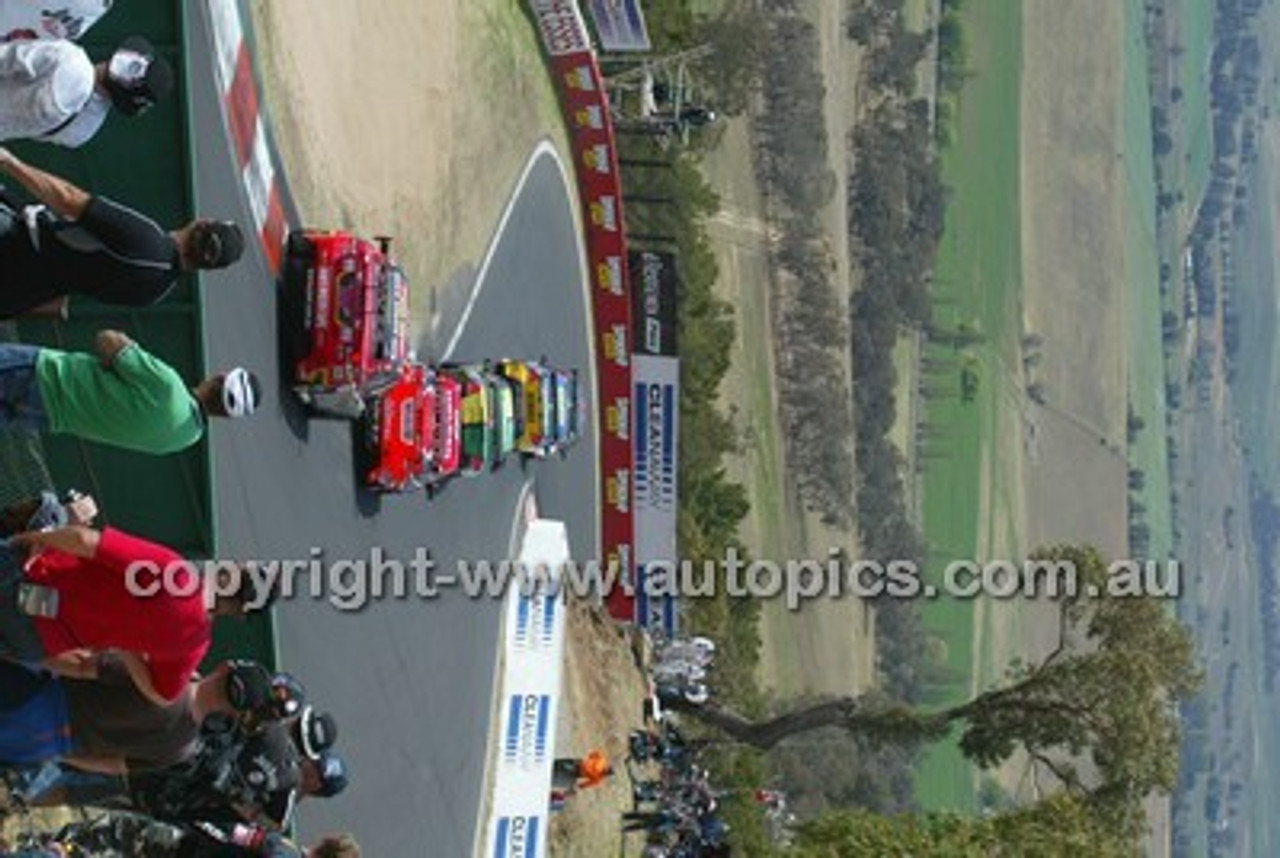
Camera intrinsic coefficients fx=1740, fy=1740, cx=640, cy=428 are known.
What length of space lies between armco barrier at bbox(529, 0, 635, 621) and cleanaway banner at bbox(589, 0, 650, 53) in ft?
13.2

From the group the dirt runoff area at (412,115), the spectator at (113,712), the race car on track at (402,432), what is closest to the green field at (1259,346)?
the dirt runoff area at (412,115)

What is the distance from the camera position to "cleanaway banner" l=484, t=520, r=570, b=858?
70.6 feet

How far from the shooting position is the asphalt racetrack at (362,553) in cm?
1538

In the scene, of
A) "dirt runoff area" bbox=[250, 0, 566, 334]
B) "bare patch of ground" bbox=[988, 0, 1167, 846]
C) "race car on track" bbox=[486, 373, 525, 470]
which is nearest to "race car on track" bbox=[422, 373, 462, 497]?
"race car on track" bbox=[486, 373, 525, 470]

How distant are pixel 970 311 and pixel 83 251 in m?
92.8

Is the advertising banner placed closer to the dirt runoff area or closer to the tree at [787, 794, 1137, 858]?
the dirt runoff area

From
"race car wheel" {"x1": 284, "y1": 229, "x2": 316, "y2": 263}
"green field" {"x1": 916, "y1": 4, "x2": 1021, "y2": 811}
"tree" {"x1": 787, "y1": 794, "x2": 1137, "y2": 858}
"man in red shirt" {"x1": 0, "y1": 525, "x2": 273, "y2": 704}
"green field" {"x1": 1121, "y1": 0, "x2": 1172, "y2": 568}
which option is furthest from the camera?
"green field" {"x1": 1121, "y1": 0, "x2": 1172, "y2": 568}

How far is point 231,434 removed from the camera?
1532cm

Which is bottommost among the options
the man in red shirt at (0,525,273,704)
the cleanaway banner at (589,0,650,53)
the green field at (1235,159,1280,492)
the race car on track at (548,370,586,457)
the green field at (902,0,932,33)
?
the green field at (1235,159,1280,492)

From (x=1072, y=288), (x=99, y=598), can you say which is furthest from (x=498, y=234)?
(x=1072, y=288)

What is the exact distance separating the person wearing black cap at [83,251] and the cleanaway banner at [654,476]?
2318cm

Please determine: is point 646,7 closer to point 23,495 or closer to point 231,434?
point 231,434

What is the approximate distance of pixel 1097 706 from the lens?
32125mm

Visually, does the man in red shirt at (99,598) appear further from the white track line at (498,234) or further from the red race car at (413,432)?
the white track line at (498,234)
